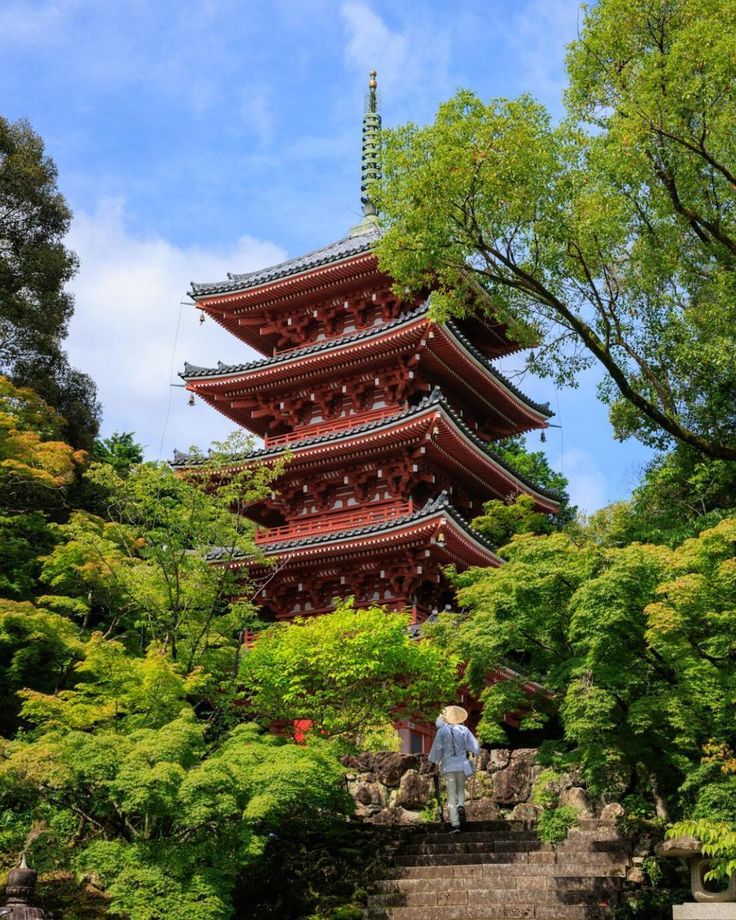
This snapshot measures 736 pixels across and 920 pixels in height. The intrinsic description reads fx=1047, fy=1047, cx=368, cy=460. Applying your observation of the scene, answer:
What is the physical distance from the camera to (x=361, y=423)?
24.2 meters

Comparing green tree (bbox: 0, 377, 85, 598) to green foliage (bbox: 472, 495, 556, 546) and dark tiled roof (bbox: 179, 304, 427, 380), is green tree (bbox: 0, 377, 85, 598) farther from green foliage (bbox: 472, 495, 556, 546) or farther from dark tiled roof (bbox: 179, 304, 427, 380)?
green foliage (bbox: 472, 495, 556, 546)

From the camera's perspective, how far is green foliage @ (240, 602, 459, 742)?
48.5 ft

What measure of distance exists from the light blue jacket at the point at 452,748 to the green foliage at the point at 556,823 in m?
2.13

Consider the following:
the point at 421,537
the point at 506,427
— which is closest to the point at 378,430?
the point at 421,537

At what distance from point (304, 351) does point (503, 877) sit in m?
14.4

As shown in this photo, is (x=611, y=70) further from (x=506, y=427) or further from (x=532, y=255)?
(x=506, y=427)

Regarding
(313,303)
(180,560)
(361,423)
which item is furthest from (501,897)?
(313,303)

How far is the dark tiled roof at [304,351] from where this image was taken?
2262cm

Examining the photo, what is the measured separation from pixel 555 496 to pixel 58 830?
16.0 meters

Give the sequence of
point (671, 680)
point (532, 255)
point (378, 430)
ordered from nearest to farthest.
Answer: point (671, 680), point (532, 255), point (378, 430)

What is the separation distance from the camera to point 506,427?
26.9 m

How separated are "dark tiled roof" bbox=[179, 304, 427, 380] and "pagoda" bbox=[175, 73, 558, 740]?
4 centimetres

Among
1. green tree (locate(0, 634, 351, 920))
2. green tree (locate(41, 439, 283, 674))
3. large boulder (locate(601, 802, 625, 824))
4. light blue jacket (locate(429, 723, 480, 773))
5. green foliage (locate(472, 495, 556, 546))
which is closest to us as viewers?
green tree (locate(0, 634, 351, 920))

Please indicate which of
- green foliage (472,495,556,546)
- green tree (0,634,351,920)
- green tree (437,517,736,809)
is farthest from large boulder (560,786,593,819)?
green foliage (472,495,556,546)
